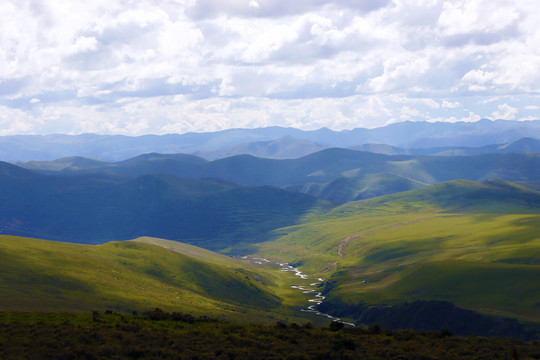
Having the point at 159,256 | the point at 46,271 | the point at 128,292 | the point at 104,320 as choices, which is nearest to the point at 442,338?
the point at 104,320

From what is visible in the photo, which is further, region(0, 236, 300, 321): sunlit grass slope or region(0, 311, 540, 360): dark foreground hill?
region(0, 236, 300, 321): sunlit grass slope

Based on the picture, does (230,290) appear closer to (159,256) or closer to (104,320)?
(159,256)

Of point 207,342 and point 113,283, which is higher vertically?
point 207,342

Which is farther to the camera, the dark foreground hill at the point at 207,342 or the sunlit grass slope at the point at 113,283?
the sunlit grass slope at the point at 113,283

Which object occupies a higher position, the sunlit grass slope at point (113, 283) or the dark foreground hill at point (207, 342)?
the dark foreground hill at point (207, 342)

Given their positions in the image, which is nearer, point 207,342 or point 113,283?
point 207,342
